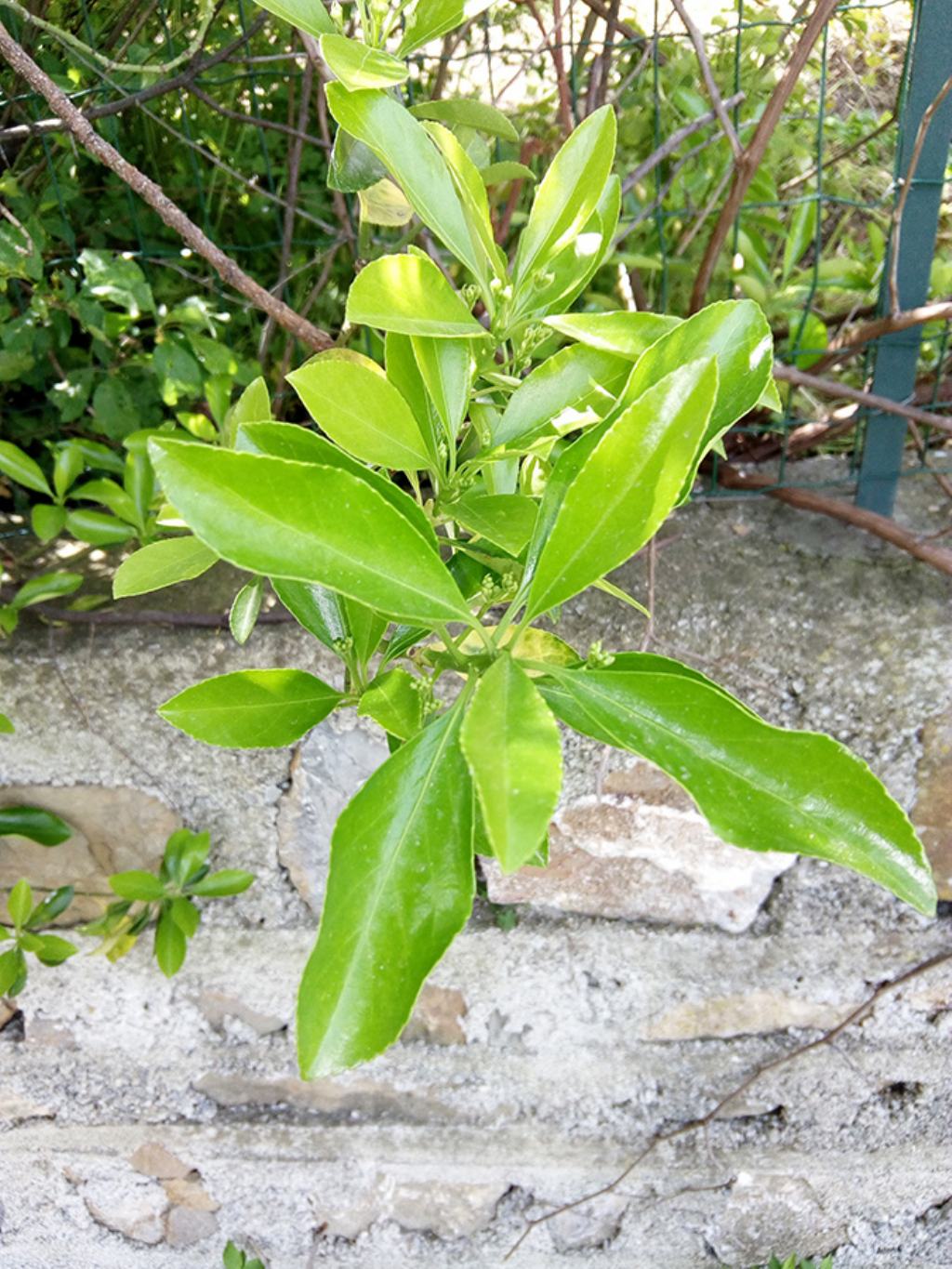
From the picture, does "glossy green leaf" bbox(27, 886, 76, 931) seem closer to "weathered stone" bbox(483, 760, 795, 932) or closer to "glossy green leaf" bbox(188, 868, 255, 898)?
"glossy green leaf" bbox(188, 868, 255, 898)

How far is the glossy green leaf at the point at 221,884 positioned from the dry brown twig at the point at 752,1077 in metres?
0.52

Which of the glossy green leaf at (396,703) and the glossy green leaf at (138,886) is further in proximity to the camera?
the glossy green leaf at (138,886)

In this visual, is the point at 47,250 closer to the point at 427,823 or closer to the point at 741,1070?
the point at 427,823

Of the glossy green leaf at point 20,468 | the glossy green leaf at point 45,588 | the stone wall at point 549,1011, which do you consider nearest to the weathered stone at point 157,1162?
the stone wall at point 549,1011

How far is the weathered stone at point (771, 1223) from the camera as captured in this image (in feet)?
4.05

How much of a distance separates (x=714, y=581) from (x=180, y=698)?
0.62 metres

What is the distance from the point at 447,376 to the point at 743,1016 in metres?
0.86

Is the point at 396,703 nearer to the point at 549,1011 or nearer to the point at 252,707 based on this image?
the point at 252,707

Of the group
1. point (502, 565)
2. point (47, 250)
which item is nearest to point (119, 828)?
point (47, 250)

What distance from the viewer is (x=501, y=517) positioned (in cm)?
54

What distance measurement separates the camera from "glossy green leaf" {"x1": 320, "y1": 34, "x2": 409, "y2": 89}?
Answer: 0.50 metres

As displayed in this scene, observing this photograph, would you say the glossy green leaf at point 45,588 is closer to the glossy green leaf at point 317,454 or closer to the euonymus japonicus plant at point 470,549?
the euonymus japonicus plant at point 470,549

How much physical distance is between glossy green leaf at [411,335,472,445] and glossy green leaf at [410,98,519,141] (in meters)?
0.23

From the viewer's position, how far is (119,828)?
44.2 inches
